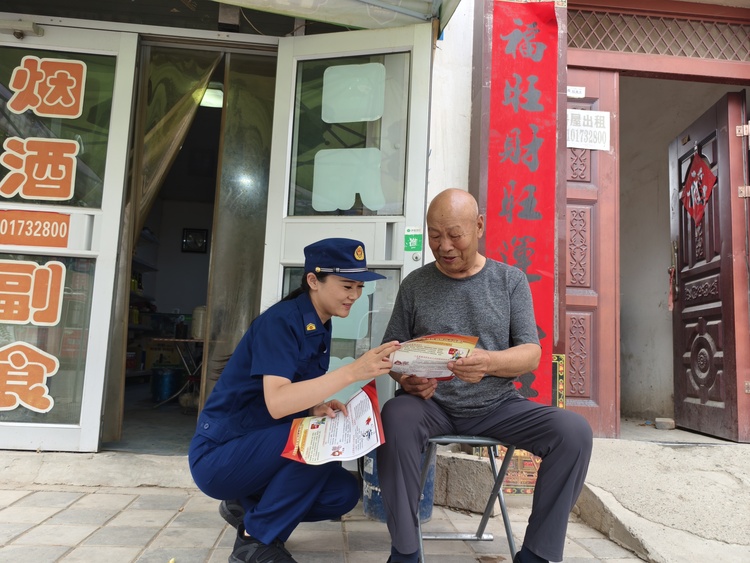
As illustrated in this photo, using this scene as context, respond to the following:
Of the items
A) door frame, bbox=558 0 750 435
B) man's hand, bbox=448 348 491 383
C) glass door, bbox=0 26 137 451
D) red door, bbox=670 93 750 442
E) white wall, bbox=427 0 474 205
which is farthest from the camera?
red door, bbox=670 93 750 442

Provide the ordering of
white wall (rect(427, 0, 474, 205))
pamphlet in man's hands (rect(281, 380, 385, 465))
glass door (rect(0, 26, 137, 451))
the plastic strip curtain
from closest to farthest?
pamphlet in man's hands (rect(281, 380, 385, 465)) < glass door (rect(0, 26, 137, 451)) < white wall (rect(427, 0, 474, 205)) < the plastic strip curtain

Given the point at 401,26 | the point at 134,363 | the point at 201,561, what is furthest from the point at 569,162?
the point at 134,363

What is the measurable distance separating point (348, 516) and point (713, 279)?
3223 mm

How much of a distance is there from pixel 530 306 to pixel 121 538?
1885 millimetres

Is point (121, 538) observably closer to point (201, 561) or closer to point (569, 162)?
point (201, 561)

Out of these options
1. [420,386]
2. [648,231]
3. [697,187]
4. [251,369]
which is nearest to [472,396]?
[420,386]

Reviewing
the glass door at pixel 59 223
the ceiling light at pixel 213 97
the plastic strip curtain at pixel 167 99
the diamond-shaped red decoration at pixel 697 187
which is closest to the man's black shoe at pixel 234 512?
the glass door at pixel 59 223

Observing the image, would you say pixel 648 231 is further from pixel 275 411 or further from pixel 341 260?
pixel 275 411

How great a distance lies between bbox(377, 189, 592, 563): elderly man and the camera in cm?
175

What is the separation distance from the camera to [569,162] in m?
3.51

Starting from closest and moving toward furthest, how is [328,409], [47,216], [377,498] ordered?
[328,409], [377,498], [47,216]

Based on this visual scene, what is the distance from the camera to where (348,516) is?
260 cm

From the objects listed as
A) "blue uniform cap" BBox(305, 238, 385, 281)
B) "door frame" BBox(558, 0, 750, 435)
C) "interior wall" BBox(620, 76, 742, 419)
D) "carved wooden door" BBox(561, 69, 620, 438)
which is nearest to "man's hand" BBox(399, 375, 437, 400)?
"blue uniform cap" BBox(305, 238, 385, 281)

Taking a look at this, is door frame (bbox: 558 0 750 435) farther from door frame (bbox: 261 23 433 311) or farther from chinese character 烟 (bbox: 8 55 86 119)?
chinese character 烟 (bbox: 8 55 86 119)
